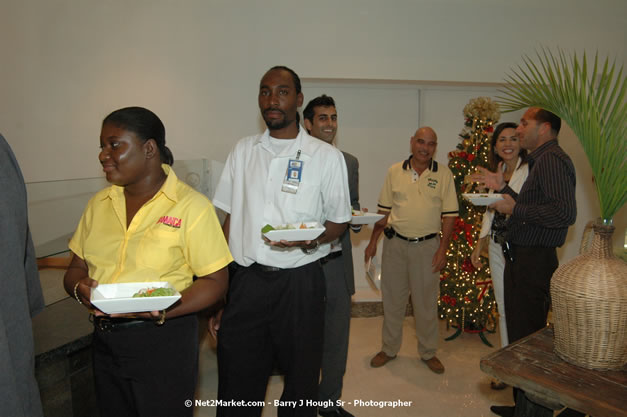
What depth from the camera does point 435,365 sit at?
11.1ft

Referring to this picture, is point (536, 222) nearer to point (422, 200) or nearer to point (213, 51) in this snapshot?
point (422, 200)

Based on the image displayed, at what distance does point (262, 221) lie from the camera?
200 centimetres

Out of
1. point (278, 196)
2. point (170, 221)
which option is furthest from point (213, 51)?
point (170, 221)

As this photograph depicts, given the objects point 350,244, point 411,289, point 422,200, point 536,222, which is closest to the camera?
point 536,222

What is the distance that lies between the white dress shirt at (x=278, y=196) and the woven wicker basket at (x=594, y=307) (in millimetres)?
944

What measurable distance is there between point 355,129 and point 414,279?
1844 mm

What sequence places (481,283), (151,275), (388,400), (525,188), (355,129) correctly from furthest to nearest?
(355,129)
(481,283)
(388,400)
(525,188)
(151,275)

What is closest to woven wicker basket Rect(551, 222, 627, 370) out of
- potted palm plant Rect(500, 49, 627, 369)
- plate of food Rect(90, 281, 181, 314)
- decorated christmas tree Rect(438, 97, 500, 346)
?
potted palm plant Rect(500, 49, 627, 369)

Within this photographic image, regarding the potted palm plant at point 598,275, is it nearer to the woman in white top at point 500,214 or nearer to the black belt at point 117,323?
the woman in white top at point 500,214

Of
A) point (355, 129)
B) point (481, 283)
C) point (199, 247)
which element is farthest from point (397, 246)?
point (199, 247)

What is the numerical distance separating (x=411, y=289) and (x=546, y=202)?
1.35m

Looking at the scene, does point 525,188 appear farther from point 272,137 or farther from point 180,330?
point 180,330

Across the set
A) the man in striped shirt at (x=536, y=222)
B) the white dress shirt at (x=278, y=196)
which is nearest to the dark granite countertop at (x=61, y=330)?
the white dress shirt at (x=278, y=196)

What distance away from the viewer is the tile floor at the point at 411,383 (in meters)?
2.87
